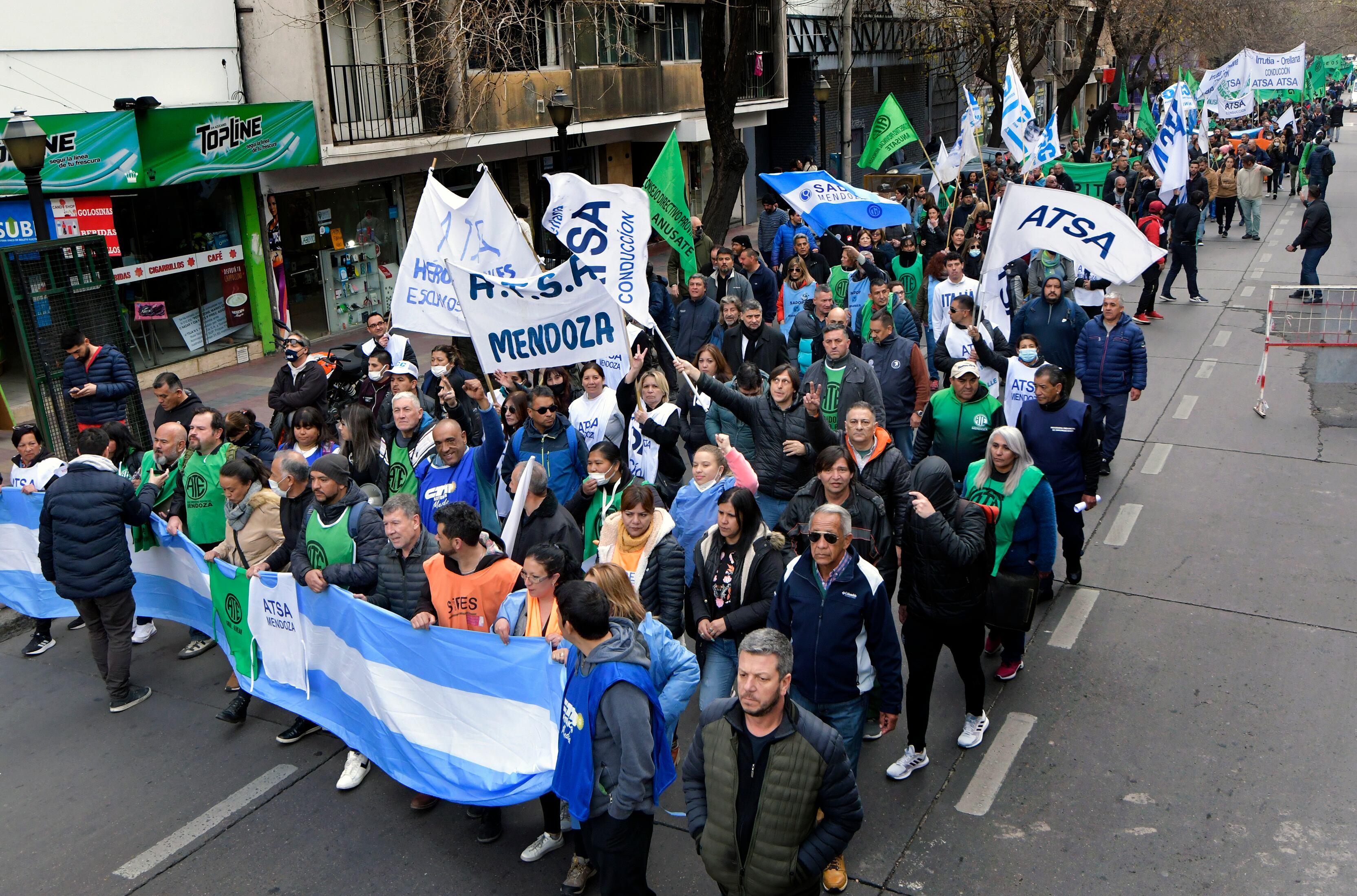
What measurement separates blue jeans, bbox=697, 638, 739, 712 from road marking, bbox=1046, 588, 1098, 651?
265cm

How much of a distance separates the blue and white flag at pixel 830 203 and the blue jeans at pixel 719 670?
366 inches

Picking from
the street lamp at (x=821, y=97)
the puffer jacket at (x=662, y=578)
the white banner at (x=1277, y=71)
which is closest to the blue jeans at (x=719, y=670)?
the puffer jacket at (x=662, y=578)

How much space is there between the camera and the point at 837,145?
121 feet

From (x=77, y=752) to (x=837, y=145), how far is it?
109ft

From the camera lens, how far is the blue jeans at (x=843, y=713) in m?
5.15

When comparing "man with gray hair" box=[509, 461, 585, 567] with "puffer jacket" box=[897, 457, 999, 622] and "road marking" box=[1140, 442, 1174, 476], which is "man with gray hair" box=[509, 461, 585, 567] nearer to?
"puffer jacket" box=[897, 457, 999, 622]

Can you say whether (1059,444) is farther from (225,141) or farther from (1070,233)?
(225,141)

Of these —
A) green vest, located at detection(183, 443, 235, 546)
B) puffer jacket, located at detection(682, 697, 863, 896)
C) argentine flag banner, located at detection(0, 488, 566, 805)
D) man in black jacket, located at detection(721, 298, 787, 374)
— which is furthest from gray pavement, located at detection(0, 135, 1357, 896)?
man in black jacket, located at detection(721, 298, 787, 374)

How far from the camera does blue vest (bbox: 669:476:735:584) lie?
6355 mm

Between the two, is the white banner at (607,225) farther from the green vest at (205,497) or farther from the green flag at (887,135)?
the green flag at (887,135)

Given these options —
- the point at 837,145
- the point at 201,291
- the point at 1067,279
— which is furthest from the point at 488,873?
the point at 837,145

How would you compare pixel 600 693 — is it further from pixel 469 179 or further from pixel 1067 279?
pixel 469 179

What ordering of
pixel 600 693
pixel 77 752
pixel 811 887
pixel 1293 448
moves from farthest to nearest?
pixel 1293 448, pixel 77 752, pixel 600 693, pixel 811 887

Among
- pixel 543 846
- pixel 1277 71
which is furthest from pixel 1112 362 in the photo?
pixel 1277 71
